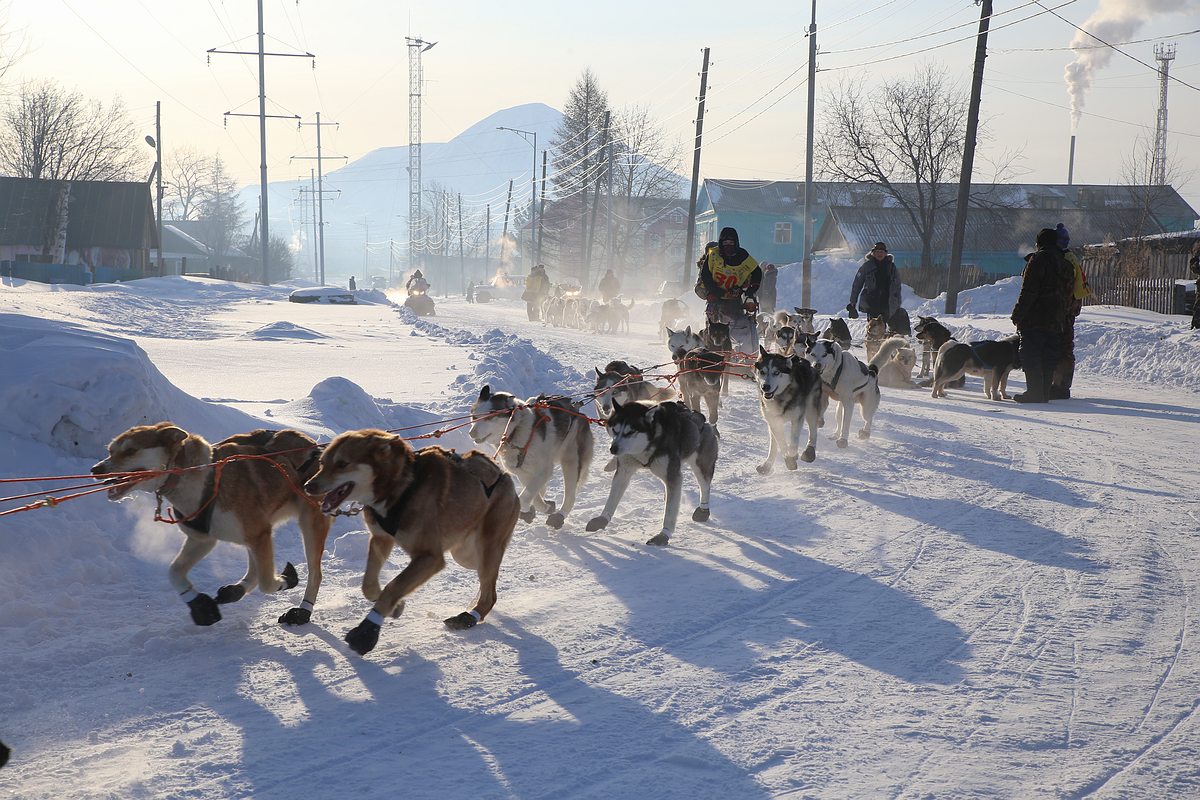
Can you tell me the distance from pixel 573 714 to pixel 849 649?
4.26ft

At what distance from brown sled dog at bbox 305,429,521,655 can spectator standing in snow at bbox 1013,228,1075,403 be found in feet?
33.6

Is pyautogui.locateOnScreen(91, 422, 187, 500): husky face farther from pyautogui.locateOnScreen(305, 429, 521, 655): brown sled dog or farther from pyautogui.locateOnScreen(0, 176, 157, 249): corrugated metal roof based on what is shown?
pyautogui.locateOnScreen(0, 176, 157, 249): corrugated metal roof

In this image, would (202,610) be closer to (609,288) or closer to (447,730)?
(447,730)

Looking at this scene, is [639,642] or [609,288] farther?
[609,288]

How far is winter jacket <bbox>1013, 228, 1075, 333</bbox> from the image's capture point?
1259 centimetres

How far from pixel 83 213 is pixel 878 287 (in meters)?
50.8

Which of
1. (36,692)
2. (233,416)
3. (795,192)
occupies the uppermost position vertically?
(795,192)

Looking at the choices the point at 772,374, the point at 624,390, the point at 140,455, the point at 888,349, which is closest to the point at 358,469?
the point at 140,455

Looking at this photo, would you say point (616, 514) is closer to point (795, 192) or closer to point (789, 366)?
point (789, 366)

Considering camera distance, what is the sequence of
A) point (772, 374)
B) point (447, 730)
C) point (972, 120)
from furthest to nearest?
point (972, 120), point (772, 374), point (447, 730)

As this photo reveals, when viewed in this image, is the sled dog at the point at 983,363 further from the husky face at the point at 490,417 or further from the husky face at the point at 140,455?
the husky face at the point at 140,455

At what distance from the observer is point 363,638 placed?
12.6 feet

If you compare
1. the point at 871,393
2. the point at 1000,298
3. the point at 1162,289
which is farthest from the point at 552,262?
the point at 871,393

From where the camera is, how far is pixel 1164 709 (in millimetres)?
3471
